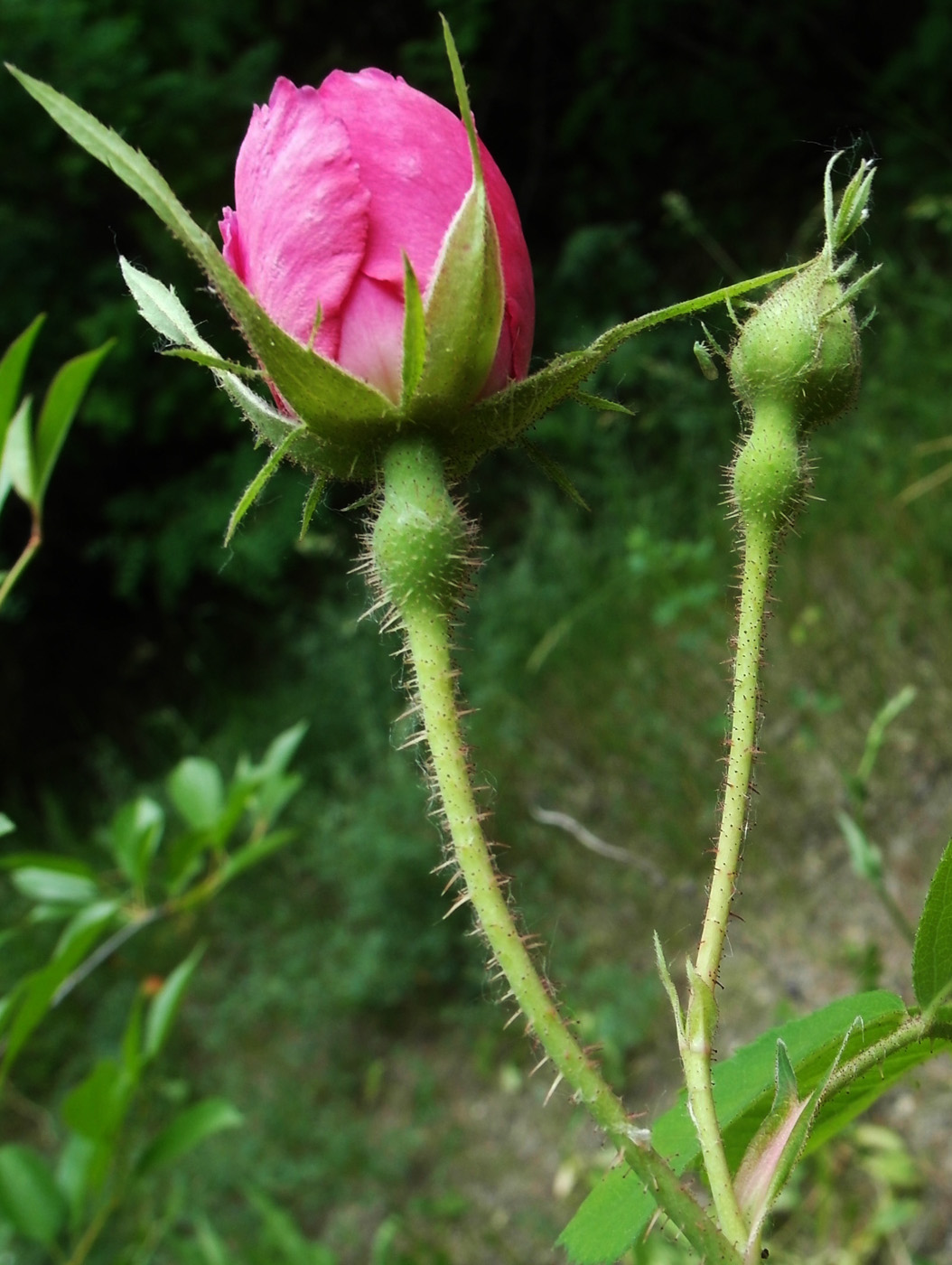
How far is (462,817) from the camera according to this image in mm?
292

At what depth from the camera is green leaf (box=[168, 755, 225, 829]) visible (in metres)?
0.80

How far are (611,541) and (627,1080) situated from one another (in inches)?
55.1

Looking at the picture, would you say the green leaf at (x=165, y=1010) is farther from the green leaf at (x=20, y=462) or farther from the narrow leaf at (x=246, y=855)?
the green leaf at (x=20, y=462)

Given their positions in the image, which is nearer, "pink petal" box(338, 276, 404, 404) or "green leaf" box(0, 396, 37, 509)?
"pink petal" box(338, 276, 404, 404)

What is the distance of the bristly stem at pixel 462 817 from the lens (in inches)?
9.9

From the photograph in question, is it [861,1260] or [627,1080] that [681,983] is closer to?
[627,1080]

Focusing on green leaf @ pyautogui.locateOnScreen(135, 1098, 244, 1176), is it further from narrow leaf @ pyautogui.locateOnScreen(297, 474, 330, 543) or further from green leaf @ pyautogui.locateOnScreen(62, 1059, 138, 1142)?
narrow leaf @ pyautogui.locateOnScreen(297, 474, 330, 543)

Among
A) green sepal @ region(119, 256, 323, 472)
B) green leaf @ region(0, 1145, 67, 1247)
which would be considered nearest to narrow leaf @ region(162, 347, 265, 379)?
green sepal @ region(119, 256, 323, 472)

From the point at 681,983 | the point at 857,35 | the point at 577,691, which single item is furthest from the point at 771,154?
the point at 681,983

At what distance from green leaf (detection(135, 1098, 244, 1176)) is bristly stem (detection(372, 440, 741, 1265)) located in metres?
0.55

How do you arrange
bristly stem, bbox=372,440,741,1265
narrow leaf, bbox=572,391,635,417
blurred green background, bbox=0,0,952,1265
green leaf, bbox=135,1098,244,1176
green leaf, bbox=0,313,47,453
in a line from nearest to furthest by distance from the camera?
bristly stem, bbox=372,440,741,1265
narrow leaf, bbox=572,391,635,417
green leaf, bbox=0,313,47,453
green leaf, bbox=135,1098,244,1176
blurred green background, bbox=0,0,952,1265

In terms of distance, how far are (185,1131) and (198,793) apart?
0.23 meters

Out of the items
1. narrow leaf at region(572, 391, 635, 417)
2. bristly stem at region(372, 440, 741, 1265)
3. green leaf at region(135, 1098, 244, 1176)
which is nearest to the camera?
bristly stem at region(372, 440, 741, 1265)

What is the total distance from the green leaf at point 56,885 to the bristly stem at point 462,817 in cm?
53
